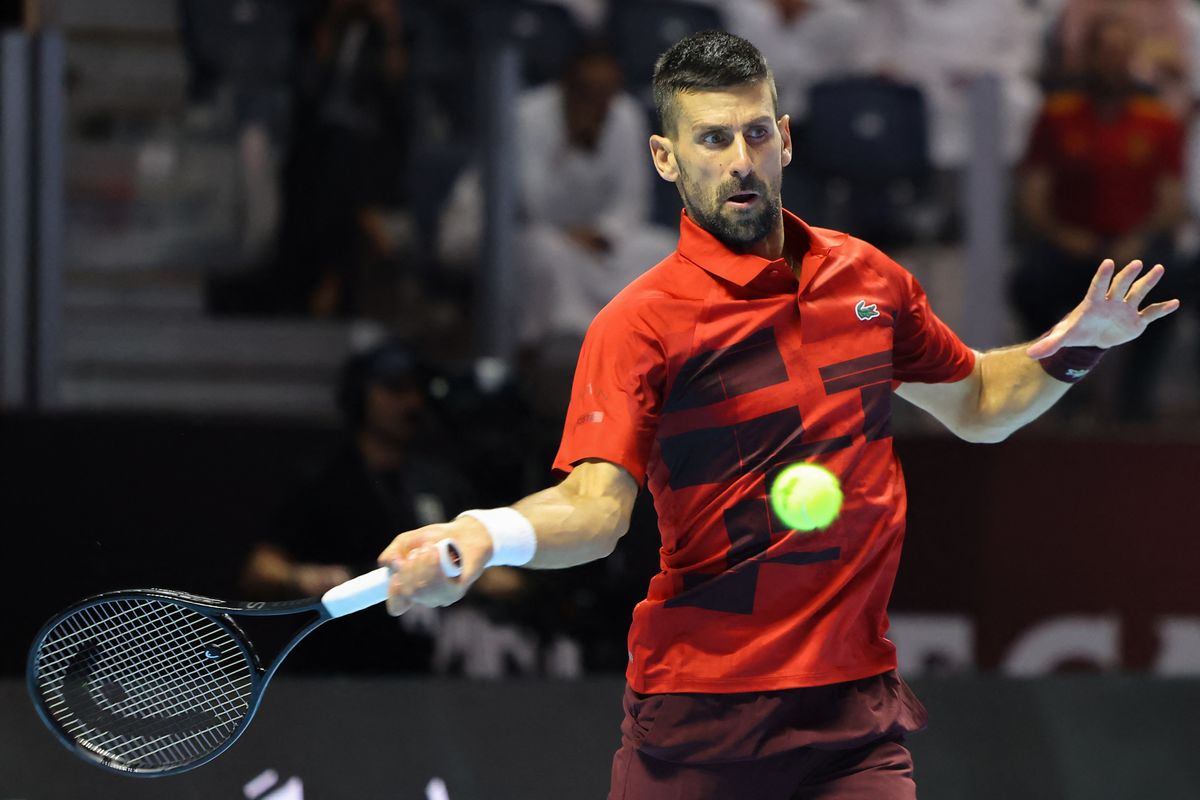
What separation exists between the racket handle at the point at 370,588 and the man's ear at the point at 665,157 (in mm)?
794

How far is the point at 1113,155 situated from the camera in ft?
19.6

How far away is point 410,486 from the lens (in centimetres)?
509

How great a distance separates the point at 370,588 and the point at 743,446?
64 centimetres

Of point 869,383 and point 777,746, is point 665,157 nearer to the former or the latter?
point 869,383

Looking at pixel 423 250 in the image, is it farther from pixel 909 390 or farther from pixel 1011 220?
pixel 909 390

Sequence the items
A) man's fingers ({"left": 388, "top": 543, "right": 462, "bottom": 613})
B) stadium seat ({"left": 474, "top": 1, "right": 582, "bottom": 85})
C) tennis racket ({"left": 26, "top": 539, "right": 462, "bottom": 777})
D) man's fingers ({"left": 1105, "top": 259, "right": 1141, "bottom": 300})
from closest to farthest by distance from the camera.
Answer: man's fingers ({"left": 388, "top": 543, "right": 462, "bottom": 613})
tennis racket ({"left": 26, "top": 539, "right": 462, "bottom": 777})
man's fingers ({"left": 1105, "top": 259, "right": 1141, "bottom": 300})
stadium seat ({"left": 474, "top": 1, "right": 582, "bottom": 85})

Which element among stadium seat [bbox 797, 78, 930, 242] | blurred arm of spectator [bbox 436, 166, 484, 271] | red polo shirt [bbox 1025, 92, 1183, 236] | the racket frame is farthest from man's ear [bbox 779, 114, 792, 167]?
red polo shirt [bbox 1025, 92, 1183, 236]

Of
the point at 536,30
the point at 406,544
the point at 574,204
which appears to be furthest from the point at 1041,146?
the point at 406,544

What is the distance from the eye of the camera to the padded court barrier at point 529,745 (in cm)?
437

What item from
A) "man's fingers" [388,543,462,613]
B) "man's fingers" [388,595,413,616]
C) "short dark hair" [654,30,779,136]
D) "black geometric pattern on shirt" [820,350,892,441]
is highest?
"short dark hair" [654,30,779,136]

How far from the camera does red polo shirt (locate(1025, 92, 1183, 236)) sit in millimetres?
5895

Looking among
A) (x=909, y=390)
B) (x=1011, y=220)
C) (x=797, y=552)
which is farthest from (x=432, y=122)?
(x=797, y=552)

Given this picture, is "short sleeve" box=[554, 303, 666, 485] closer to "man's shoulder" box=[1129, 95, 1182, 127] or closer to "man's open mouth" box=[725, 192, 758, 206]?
"man's open mouth" box=[725, 192, 758, 206]

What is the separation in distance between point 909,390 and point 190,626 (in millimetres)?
1434
